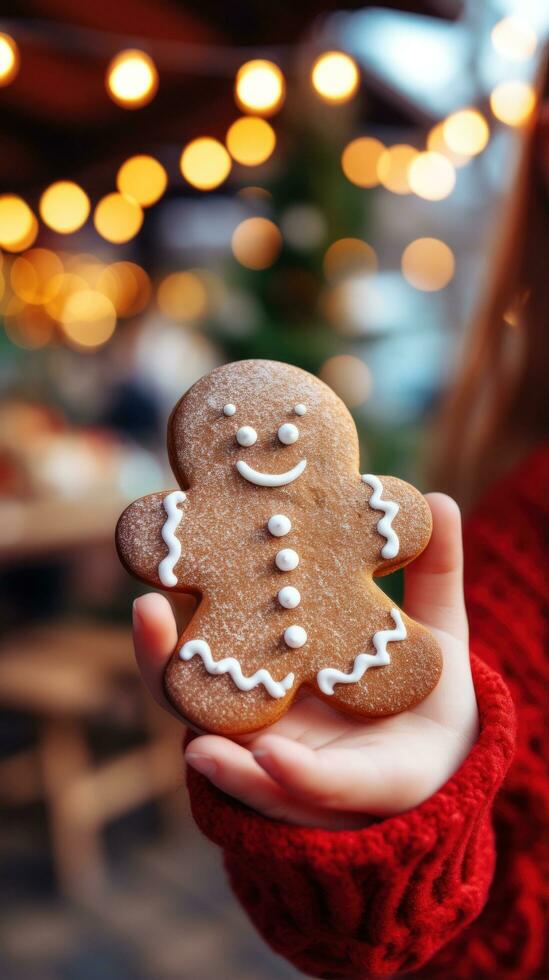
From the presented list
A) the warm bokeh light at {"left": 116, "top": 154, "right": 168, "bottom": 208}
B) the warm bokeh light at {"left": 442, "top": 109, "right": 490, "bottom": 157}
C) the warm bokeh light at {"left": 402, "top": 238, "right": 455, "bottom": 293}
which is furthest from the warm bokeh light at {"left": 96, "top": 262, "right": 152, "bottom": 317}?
the warm bokeh light at {"left": 442, "top": 109, "right": 490, "bottom": 157}

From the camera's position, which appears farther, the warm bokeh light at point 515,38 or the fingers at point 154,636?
the warm bokeh light at point 515,38

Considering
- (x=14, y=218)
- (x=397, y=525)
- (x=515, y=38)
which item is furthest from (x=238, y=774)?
(x=14, y=218)

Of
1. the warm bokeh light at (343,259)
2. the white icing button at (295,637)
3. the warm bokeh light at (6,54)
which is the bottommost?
the white icing button at (295,637)

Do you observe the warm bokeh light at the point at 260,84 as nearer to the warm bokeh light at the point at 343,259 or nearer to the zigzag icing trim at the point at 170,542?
the warm bokeh light at the point at 343,259

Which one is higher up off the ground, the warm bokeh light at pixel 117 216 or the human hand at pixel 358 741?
the warm bokeh light at pixel 117 216

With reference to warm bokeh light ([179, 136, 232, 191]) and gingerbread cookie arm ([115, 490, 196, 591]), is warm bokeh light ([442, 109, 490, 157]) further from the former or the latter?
gingerbread cookie arm ([115, 490, 196, 591])

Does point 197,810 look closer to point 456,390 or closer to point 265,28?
point 456,390

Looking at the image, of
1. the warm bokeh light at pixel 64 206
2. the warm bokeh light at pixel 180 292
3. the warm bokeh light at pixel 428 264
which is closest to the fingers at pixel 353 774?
the warm bokeh light at pixel 64 206
